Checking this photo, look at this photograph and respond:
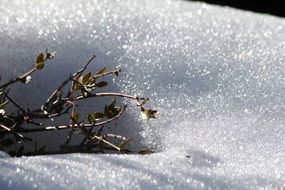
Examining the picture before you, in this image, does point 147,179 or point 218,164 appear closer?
point 147,179

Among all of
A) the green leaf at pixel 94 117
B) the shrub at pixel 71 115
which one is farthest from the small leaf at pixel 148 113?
the green leaf at pixel 94 117

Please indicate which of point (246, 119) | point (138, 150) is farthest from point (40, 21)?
point (246, 119)

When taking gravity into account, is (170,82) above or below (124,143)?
above

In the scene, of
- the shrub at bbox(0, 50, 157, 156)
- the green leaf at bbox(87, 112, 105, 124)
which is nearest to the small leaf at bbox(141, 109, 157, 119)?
the shrub at bbox(0, 50, 157, 156)

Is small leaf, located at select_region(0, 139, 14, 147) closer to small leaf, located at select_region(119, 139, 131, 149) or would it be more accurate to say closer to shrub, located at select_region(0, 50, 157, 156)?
shrub, located at select_region(0, 50, 157, 156)

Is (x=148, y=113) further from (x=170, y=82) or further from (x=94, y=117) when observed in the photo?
(x=170, y=82)

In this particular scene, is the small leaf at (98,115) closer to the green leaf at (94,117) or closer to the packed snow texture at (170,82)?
the green leaf at (94,117)

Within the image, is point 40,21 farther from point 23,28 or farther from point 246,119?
point 246,119

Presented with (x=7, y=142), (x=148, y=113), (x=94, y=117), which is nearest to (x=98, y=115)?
(x=94, y=117)
